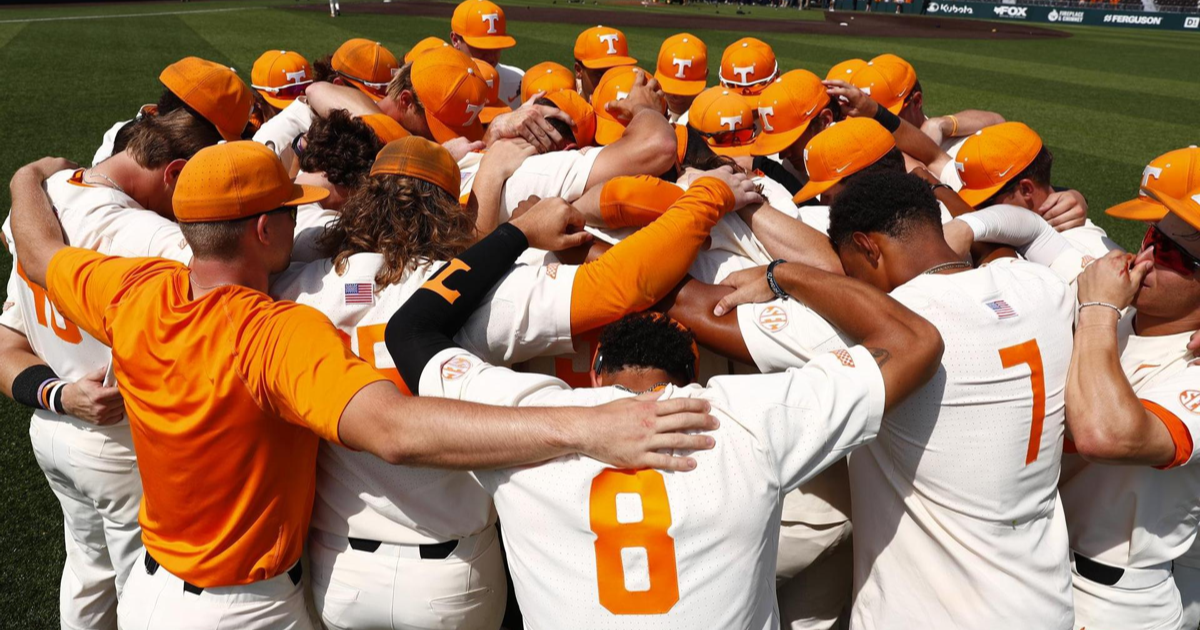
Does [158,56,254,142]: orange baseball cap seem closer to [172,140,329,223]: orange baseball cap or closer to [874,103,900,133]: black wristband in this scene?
[172,140,329,223]: orange baseball cap

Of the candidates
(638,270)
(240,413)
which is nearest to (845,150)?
(638,270)

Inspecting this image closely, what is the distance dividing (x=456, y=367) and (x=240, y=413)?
648 mm

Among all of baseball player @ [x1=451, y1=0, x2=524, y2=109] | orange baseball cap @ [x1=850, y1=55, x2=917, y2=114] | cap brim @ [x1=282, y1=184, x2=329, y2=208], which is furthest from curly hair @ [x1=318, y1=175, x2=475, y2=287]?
baseball player @ [x1=451, y1=0, x2=524, y2=109]

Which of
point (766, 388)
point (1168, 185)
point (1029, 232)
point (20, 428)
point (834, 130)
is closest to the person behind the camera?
point (766, 388)

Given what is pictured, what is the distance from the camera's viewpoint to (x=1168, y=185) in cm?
307

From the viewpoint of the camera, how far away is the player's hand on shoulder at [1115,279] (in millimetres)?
2674

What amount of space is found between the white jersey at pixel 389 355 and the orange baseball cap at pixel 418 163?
333 millimetres

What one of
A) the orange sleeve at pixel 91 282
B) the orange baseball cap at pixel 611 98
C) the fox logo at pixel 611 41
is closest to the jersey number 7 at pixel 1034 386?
the orange baseball cap at pixel 611 98

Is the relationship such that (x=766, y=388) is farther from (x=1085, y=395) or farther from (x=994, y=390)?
(x=1085, y=395)

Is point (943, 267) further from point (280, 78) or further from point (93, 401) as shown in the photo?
point (280, 78)

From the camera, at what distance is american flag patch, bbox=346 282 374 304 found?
2812 millimetres

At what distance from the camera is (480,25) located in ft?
22.8

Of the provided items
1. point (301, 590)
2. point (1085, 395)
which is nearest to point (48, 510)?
point (301, 590)

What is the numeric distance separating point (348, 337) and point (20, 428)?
391cm
